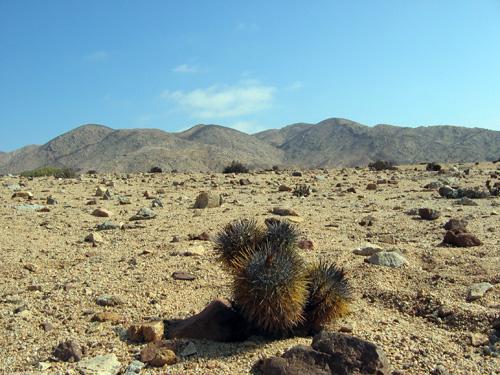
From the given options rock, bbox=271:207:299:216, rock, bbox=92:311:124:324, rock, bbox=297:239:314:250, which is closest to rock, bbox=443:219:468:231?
rock, bbox=297:239:314:250

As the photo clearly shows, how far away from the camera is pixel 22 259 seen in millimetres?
7516

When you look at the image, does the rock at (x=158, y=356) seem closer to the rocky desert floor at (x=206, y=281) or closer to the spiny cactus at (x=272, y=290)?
the rocky desert floor at (x=206, y=281)

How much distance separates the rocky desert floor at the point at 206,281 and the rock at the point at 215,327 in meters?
0.12

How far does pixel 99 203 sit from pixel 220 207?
3.29 m

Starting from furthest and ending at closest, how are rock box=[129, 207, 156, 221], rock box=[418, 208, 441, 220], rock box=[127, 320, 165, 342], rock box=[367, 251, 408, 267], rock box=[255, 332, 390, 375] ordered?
rock box=[129, 207, 156, 221] → rock box=[418, 208, 441, 220] → rock box=[367, 251, 408, 267] → rock box=[127, 320, 165, 342] → rock box=[255, 332, 390, 375]

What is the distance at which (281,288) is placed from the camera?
4.31 m

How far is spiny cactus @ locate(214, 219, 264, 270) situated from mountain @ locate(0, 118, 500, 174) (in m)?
48.7

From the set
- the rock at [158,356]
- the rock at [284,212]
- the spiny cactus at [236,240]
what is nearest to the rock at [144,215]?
the rock at [284,212]

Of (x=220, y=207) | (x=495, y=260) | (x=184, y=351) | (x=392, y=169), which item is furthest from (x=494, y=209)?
(x=392, y=169)

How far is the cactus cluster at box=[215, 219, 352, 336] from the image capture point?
14.3 ft

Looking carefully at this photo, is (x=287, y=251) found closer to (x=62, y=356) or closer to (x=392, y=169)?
(x=62, y=356)

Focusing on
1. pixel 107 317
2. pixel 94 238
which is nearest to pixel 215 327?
pixel 107 317

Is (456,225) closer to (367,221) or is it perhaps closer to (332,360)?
(367,221)

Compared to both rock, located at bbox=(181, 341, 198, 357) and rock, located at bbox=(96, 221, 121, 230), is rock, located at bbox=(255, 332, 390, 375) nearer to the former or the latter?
rock, located at bbox=(181, 341, 198, 357)
